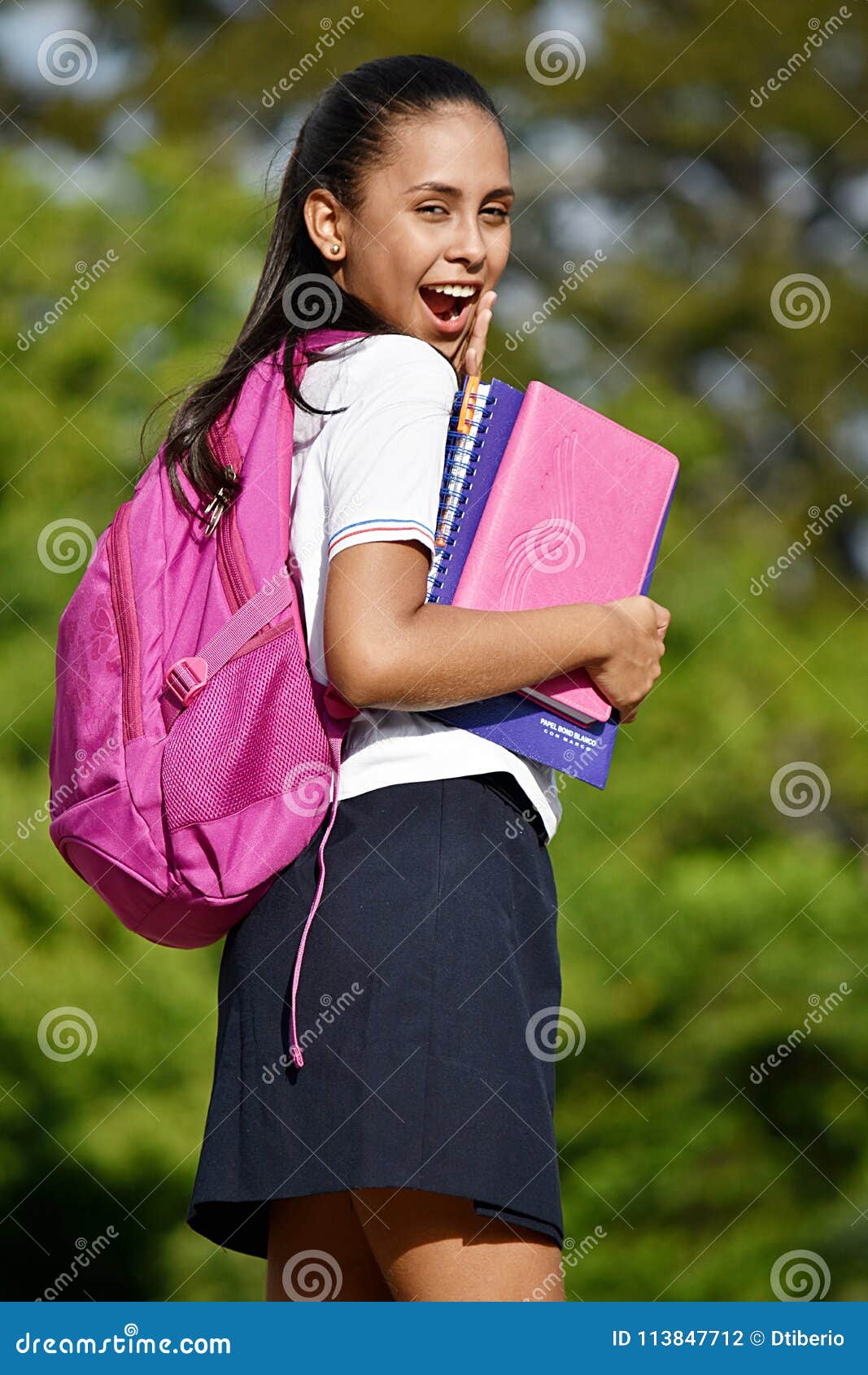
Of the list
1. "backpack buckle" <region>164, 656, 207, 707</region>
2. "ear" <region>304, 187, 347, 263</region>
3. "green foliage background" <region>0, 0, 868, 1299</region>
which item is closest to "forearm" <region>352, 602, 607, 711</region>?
"backpack buckle" <region>164, 656, 207, 707</region>

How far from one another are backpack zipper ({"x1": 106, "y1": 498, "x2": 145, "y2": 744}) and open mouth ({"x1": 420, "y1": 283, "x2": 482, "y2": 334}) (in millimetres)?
379

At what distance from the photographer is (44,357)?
3951 millimetres

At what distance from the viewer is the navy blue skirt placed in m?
1.32

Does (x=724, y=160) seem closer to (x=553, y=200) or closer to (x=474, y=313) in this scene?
(x=553, y=200)

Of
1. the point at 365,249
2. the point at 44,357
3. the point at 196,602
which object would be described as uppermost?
the point at 365,249

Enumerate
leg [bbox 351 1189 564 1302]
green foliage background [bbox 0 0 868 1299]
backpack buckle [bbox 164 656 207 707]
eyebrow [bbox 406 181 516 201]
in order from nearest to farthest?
leg [bbox 351 1189 564 1302] → backpack buckle [bbox 164 656 207 707] → eyebrow [bbox 406 181 516 201] → green foliage background [bbox 0 0 868 1299]

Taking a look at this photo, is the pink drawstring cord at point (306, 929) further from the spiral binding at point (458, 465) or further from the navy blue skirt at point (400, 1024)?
the spiral binding at point (458, 465)

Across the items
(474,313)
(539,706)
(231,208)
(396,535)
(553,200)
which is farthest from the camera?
(553,200)

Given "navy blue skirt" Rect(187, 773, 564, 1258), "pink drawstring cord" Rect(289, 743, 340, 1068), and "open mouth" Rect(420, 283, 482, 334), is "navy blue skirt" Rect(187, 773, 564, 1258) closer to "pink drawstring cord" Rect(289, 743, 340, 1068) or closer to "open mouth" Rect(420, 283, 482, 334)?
"pink drawstring cord" Rect(289, 743, 340, 1068)

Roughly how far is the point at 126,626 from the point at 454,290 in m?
0.48

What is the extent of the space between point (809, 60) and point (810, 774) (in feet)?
10.8

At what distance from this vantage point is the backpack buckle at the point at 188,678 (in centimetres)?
146

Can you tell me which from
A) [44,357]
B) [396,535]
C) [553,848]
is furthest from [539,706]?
[44,357]

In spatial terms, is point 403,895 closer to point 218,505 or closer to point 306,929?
point 306,929
